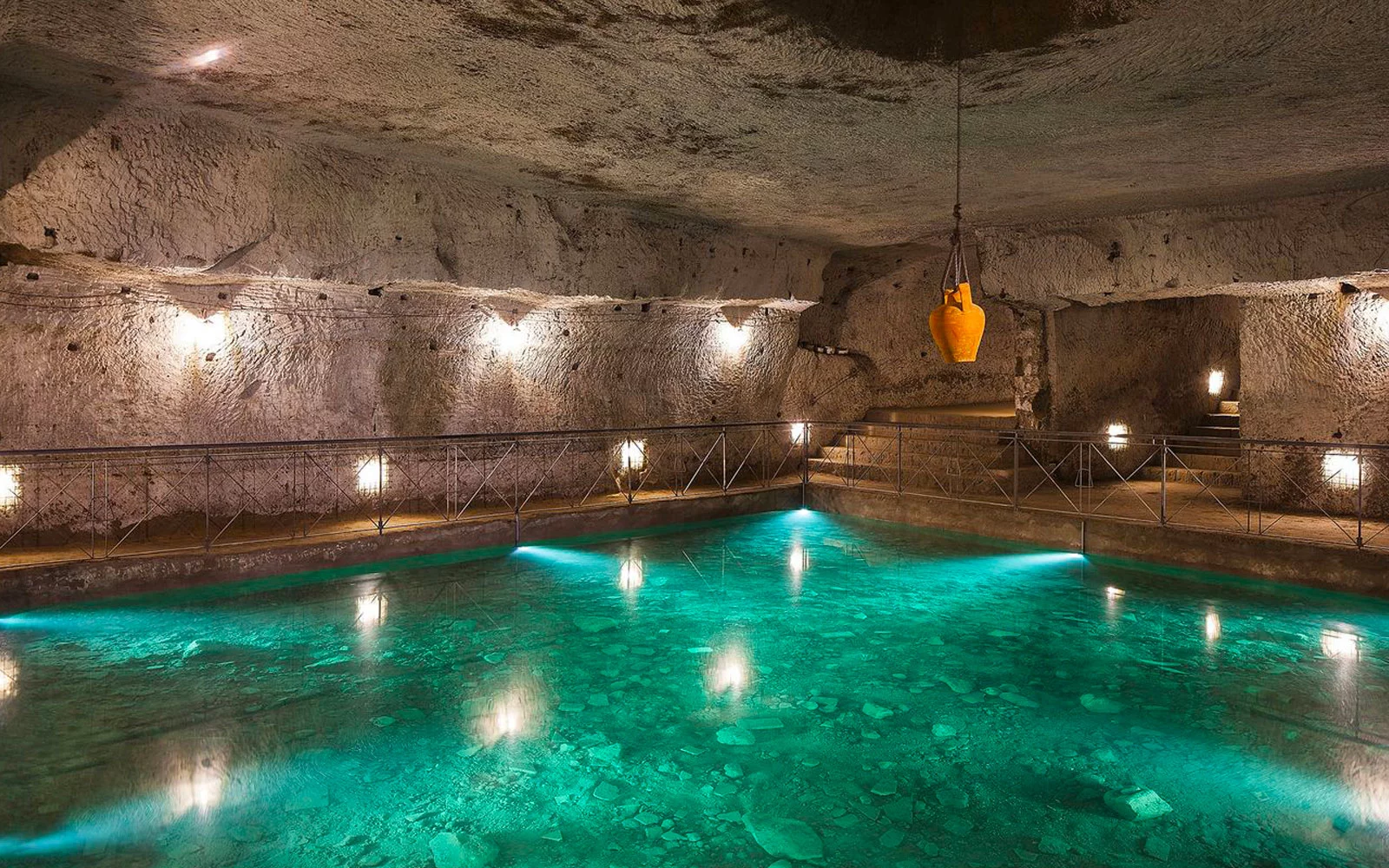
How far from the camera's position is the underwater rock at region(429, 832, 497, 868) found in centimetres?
288

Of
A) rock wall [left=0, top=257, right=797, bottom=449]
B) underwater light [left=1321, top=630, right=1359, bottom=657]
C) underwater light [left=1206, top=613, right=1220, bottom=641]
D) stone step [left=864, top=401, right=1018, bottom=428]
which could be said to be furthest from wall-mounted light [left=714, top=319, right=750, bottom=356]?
underwater light [left=1321, top=630, right=1359, bottom=657]

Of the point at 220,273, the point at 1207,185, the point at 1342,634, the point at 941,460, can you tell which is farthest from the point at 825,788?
the point at 941,460

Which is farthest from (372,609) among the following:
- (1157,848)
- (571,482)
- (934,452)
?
(934,452)

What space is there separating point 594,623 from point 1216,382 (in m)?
9.10

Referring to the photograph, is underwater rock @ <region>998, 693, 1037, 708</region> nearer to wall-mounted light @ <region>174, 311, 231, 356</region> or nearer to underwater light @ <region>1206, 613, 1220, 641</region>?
underwater light @ <region>1206, 613, 1220, 641</region>

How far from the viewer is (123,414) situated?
675 cm

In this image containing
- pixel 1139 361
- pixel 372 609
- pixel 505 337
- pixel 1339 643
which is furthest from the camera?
pixel 1139 361

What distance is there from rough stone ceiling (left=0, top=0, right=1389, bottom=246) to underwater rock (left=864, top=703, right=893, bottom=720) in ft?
10.0

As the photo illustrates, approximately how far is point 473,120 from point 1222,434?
916 cm

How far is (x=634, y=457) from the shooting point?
10.1m

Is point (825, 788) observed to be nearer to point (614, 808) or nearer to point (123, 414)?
point (614, 808)

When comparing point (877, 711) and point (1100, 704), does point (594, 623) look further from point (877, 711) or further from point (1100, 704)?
point (1100, 704)

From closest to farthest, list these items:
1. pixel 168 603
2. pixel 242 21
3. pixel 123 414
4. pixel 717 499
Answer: pixel 242 21
pixel 168 603
pixel 123 414
pixel 717 499

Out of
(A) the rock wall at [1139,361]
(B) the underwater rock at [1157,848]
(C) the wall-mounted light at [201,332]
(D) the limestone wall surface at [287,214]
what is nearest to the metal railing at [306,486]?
(C) the wall-mounted light at [201,332]
